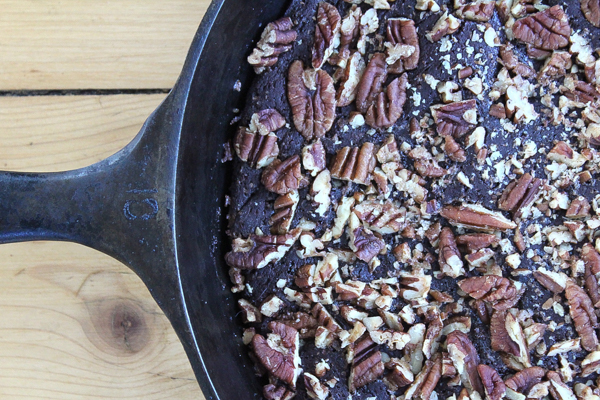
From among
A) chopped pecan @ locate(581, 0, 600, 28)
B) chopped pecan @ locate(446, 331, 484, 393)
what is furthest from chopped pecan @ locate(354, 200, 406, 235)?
chopped pecan @ locate(581, 0, 600, 28)

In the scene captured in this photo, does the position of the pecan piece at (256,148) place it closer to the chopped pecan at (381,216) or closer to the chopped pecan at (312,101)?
the chopped pecan at (312,101)

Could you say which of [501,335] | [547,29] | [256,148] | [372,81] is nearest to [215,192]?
[256,148]

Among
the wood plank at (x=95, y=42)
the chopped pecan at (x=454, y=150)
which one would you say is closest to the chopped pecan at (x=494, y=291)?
the chopped pecan at (x=454, y=150)

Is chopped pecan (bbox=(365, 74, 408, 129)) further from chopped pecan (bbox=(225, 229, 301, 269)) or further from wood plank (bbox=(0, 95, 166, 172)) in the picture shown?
wood plank (bbox=(0, 95, 166, 172))

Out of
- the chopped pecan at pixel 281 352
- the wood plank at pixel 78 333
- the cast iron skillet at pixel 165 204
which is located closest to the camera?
the cast iron skillet at pixel 165 204

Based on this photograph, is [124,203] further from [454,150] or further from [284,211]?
[454,150]

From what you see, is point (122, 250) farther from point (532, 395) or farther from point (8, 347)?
point (532, 395)

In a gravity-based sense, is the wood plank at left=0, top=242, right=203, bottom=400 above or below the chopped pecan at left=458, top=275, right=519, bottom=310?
below
